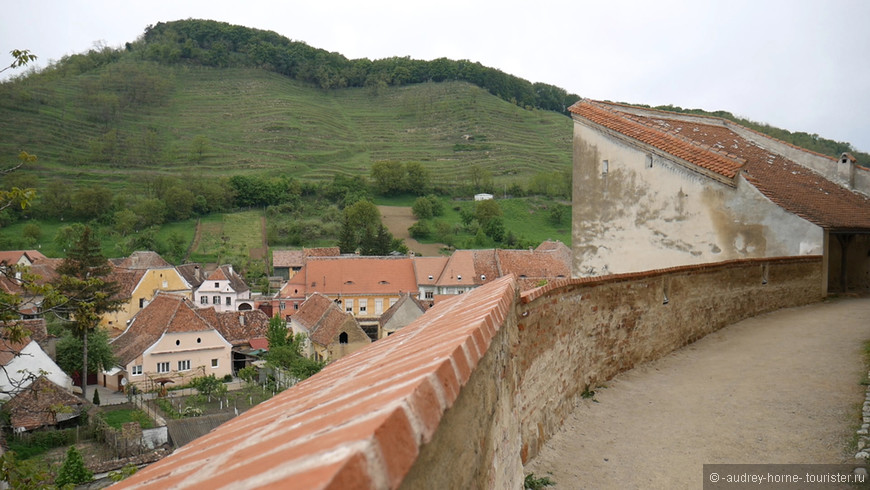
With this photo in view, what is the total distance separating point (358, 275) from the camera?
57625 millimetres

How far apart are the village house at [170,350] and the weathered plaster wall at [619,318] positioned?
32920mm

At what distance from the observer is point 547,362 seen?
21.5 ft

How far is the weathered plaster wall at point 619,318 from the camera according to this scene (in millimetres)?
6105

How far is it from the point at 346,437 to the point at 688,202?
14514mm

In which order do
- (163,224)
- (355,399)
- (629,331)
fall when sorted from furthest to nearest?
(163,224) < (629,331) < (355,399)

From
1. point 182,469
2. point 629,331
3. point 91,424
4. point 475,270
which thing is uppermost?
point 182,469

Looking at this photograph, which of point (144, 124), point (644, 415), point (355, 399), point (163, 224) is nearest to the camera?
point (355, 399)

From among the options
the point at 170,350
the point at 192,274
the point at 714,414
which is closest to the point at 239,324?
the point at 170,350

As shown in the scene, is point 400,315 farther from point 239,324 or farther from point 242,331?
point 239,324

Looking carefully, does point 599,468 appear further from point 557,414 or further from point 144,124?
point 144,124

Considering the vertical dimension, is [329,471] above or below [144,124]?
below

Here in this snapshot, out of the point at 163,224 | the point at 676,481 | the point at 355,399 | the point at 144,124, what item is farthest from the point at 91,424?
the point at 144,124

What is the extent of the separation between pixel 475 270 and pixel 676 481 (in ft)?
158

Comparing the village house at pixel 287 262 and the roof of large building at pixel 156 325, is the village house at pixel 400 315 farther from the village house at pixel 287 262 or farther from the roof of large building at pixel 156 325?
the village house at pixel 287 262
